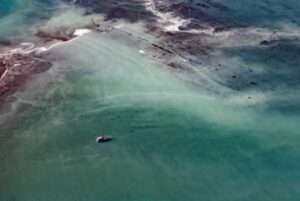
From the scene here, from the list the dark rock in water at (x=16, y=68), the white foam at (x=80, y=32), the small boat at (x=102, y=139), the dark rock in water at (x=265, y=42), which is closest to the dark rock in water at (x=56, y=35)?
the white foam at (x=80, y=32)

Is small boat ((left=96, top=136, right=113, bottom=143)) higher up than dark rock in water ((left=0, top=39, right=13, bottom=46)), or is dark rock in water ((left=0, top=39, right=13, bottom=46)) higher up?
dark rock in water ((left=0, top=39, right=13, bottom=46))

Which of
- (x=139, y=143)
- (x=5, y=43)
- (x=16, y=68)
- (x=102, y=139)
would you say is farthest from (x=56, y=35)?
(x=139, y=143)

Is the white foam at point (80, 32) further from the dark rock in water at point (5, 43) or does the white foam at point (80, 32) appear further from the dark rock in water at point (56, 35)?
the dark rock in water at point (5, 43)

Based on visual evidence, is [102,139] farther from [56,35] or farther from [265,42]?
[265,42]

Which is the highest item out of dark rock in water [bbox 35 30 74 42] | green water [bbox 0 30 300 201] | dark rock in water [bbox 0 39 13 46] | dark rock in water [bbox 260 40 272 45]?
dark rock in water [bbox 0 39 13 46]

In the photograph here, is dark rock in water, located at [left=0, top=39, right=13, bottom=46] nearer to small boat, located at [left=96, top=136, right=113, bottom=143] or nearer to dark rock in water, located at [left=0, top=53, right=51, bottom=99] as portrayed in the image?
dark rock in water, located at [left=0, top=53, right=51, bottom=99]

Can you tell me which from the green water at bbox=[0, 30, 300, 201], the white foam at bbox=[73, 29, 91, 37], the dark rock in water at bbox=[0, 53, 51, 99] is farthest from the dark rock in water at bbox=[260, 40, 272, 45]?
the dark rock in water at bbox=[0, 53, 51, 99]
